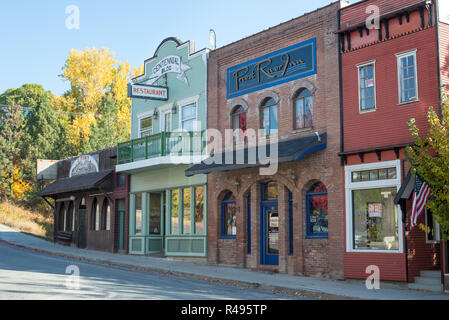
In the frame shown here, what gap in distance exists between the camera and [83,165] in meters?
30.7

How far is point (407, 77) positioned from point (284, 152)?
4194 millimetres

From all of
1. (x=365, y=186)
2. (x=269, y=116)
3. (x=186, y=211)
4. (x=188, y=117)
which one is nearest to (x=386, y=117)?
(x=365, y=186)

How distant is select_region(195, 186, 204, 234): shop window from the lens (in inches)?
864

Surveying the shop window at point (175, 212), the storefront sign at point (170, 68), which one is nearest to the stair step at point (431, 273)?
the shop window at point (175, 212)

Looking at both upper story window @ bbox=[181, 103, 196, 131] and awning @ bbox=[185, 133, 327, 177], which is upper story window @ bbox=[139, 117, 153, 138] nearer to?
upper story window @ bbox=[181, 103, 196, 131]

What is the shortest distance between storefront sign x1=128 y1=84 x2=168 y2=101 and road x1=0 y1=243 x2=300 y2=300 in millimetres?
8257

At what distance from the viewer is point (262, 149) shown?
18.7 metres

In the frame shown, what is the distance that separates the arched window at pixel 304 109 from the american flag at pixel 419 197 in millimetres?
5100

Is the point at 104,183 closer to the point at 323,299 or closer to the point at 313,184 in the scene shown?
the point at 313,184

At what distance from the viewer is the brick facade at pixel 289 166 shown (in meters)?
16.9

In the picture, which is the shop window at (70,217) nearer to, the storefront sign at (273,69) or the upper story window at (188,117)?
the upper story window at (188,117)

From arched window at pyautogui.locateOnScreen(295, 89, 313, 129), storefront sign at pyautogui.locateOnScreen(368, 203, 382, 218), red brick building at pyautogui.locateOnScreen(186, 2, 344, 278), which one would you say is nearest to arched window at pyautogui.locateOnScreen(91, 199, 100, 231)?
red brick building at pyautogui.locateOnScreen(186, 2, 344, 278)

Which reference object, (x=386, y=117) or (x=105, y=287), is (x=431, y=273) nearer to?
(x=386, y=117)
